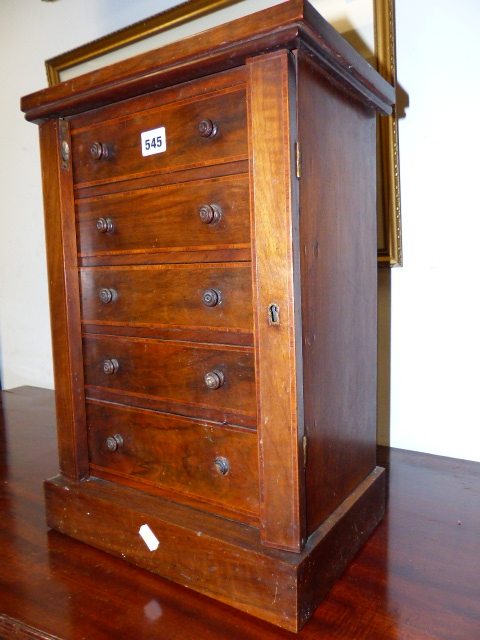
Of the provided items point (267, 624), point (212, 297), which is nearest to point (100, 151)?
point (212, 297)

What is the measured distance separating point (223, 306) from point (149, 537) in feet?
1.42

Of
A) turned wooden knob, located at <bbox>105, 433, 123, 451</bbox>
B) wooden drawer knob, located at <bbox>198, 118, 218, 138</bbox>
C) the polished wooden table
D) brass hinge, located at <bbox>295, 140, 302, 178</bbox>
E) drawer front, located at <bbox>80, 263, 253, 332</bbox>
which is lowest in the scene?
the polished wooden table

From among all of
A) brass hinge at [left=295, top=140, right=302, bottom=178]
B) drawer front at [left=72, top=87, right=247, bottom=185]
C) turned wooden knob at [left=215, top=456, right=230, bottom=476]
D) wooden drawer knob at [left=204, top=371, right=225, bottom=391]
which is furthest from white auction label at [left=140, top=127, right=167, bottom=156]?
turned wooden knob at [left=215, top=456, right=230, bottom=476]

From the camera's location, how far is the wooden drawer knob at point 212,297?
2.95 feet

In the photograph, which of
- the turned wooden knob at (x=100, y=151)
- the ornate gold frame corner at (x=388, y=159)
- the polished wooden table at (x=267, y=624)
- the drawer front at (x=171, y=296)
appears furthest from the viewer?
the ornate gold frame corner at (x=388, y=159)

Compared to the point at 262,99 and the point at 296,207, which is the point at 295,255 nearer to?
the point at 296,207

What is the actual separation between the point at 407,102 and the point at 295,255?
775 mm

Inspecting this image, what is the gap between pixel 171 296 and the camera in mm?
973

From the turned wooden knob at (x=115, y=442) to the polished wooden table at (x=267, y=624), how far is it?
0.19 m

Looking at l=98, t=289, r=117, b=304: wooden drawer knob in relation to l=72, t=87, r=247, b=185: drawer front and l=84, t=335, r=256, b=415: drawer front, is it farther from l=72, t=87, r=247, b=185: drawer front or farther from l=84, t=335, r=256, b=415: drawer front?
l=72, t=87, r=247, b=185: drawer front

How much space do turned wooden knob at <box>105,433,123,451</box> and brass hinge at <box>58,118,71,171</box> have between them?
0.55m

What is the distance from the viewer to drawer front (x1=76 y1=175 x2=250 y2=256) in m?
0.87

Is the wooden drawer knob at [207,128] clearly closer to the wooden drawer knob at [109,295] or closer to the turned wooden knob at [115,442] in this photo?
the wooden drawer knob at [109,295]

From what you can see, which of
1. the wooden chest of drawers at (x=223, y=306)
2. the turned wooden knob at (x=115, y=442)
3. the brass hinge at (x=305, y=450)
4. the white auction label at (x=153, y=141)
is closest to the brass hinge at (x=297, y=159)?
the wooden chest of drawers at (x=223, y=306)
